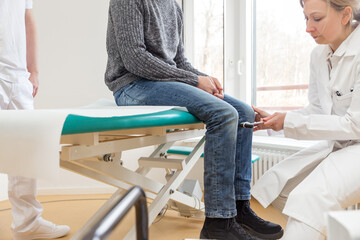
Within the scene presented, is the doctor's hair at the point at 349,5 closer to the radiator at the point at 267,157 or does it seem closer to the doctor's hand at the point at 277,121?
the doctor's hand at the point at 277,121

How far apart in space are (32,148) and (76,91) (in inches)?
91.0

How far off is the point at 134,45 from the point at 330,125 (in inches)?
29.7

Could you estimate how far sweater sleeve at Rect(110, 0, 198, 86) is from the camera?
1391 millimetres

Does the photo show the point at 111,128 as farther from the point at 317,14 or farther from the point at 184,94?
the point at 317,14

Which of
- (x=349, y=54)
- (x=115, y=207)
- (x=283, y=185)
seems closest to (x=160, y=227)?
(x=283, y=185)

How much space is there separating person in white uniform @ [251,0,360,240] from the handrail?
0.69 metres

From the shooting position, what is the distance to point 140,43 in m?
1.41

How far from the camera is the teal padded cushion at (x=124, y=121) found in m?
0.84

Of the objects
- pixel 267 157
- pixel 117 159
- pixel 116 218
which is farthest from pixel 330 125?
pixel 267 157

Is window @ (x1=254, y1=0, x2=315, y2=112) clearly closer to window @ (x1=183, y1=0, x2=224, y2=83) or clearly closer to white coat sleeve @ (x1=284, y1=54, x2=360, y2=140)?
window @ (x1=183, y1=0, x2=224, y2=83)

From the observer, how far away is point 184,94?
4.41 ft

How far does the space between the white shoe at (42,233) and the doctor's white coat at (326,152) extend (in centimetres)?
112

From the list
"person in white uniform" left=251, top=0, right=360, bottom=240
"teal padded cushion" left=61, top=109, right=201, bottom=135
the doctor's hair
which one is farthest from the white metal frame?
the doctor's hair

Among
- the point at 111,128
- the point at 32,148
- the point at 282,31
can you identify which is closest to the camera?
the point at 32,148
